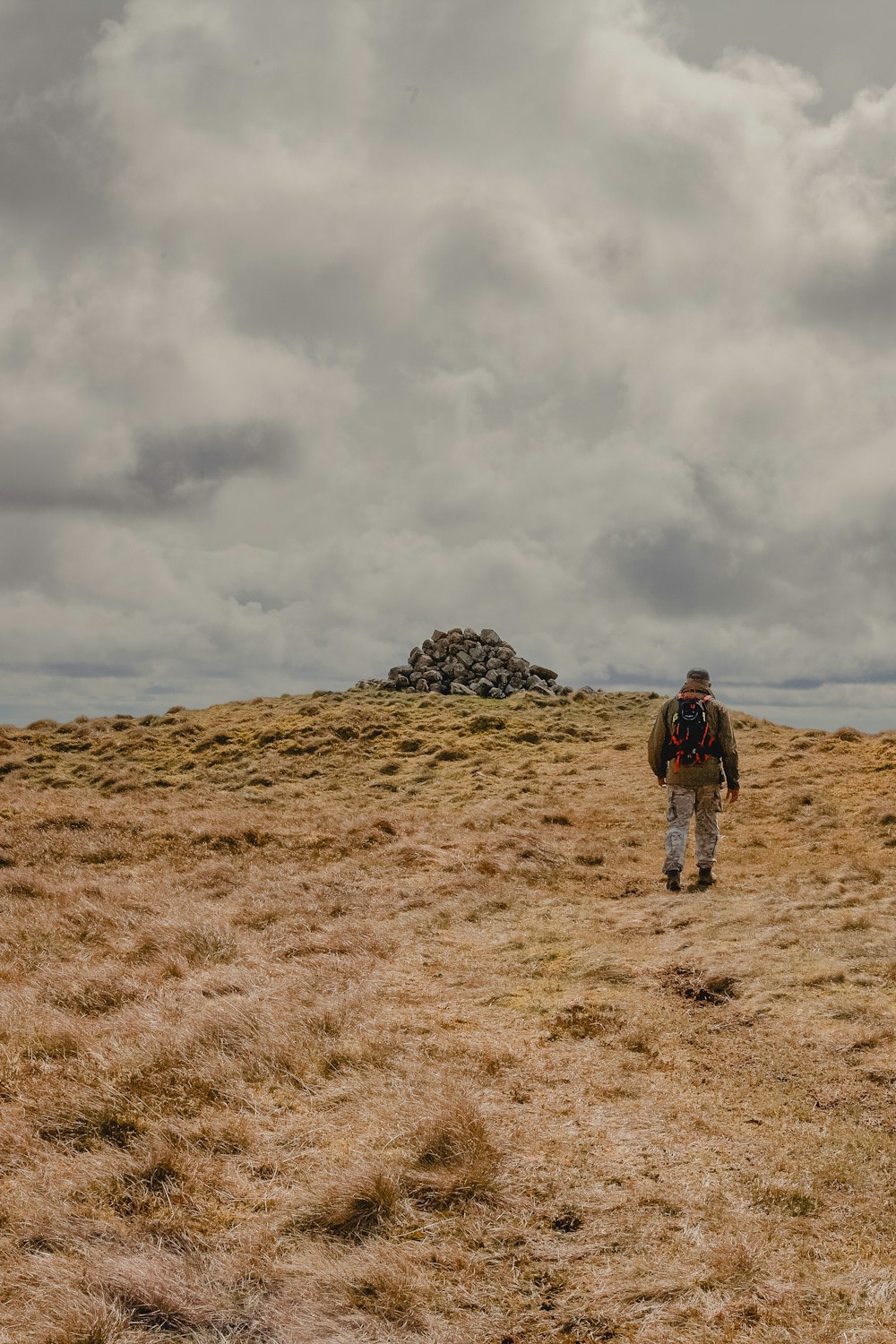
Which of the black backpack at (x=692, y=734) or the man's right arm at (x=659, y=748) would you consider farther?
the man's right arm at (x=659, y=748)

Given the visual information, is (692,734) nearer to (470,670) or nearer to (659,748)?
(659,748)

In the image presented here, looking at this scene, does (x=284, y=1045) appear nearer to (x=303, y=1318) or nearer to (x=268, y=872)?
(x=303, y=1318)

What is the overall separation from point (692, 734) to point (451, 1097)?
9338 mm

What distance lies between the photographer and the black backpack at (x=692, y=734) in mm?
13984

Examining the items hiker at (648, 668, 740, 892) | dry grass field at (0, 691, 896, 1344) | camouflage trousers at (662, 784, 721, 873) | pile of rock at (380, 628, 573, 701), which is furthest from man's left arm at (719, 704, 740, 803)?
pile of rock at (380, 628, 573, 701)

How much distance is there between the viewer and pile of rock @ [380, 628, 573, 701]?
132 ft

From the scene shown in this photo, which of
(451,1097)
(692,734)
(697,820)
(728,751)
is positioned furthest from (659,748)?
(451,1097)

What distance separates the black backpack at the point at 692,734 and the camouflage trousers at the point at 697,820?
0.49m

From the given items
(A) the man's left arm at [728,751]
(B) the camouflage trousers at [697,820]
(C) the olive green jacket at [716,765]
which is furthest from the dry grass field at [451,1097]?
(C) the olive green jacket at [716,765]

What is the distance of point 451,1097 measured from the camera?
5.75 meters

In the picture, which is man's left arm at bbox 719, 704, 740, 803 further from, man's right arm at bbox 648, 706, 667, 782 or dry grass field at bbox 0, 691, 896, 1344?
dry grass field at bbox 0, 691, 896, 1344

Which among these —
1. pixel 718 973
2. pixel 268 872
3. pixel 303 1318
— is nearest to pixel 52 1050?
pixel 303 1318

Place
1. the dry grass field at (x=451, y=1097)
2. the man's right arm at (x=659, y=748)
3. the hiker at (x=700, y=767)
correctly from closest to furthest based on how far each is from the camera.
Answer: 1. the dry grass field at (x=451, y=1097)
2. the hiker at (x=700, y=767)
3. the man's right arm at (x=659, y=748)

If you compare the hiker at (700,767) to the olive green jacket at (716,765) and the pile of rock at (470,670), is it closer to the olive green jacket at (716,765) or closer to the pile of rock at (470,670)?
the olive green jacket at (716,765)
